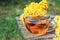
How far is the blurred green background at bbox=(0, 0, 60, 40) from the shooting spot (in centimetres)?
295

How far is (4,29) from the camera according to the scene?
121 inches

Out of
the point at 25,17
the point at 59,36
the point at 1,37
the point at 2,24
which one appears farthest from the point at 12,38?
the point at 59,36

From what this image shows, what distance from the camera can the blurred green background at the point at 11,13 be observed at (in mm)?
2951

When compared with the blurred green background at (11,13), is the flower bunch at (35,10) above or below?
above

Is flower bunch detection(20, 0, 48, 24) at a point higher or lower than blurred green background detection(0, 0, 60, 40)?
higher

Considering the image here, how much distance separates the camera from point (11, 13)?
A: 363 cm

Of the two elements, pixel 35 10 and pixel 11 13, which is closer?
pixel 35 10

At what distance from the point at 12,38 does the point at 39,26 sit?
3.65ft

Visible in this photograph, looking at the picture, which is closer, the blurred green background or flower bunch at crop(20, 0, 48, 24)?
flower bunch at crop(20, 0, 48, 24)

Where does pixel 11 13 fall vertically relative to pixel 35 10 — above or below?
below

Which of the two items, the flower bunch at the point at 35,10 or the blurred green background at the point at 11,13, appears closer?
the flower bunch at the point at 35,10

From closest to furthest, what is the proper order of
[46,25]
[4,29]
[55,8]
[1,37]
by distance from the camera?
1. [46,25]
2. [1,37]
3. [4,29]
4. [55,8]

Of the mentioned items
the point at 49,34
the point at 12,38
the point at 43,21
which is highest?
the point at 43,21

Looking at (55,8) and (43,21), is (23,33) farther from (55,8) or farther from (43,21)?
(55,8)
